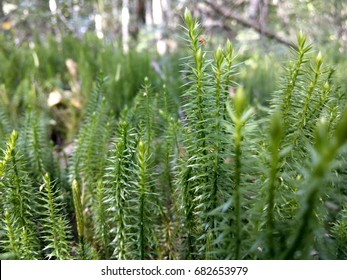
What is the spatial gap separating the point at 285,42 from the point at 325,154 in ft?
10.0

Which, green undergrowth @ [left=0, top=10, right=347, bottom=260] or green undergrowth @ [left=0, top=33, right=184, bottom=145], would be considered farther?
green undergrowth @ [left=0, top=33, right=184, bottom=145]

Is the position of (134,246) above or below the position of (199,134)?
below

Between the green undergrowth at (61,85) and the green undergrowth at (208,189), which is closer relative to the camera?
the green undergrowth at (208,189)

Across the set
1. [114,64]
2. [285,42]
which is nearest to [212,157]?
[114,64]

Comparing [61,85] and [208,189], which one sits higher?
[208,189]

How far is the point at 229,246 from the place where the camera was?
1.71 ft

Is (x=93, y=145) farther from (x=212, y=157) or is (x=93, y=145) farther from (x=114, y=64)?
(x=114, y=64)

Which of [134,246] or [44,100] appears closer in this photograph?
[134,246]

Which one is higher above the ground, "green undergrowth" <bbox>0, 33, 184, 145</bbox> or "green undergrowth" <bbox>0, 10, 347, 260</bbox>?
"green undergrowth" <bbox>0, 10, 347, 260</bbox>

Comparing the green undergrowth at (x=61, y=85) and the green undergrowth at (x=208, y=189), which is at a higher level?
the green undergrowth at (x=208, y=189)

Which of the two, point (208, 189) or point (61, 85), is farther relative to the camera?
point (61, 85)
